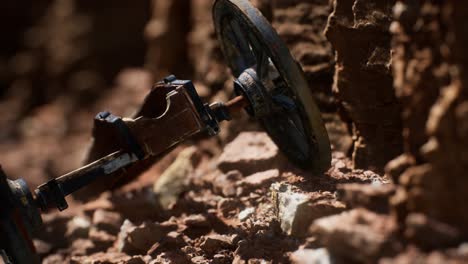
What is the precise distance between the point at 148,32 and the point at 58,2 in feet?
10.1

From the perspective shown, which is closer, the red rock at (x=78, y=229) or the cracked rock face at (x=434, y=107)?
the cracked rock face at (x=434, y=107)

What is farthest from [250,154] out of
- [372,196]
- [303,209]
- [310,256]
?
[372,196]

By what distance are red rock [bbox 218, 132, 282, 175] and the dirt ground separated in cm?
1

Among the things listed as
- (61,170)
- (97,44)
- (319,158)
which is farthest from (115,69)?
(319,158)

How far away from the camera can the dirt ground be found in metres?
2.48

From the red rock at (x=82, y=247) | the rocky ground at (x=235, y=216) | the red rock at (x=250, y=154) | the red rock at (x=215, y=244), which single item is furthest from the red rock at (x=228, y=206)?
the red rock at (x=82, y=247)

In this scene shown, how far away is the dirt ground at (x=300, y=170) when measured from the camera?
2.48 meters

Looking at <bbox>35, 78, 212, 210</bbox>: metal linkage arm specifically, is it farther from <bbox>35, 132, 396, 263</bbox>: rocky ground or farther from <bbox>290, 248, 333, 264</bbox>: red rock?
<bbox>290, 248, 333, 264</bbox>: red rock

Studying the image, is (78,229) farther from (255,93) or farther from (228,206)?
(255,93)

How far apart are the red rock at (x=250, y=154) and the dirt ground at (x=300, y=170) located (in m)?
0.01

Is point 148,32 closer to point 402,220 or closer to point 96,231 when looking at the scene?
point 96,231

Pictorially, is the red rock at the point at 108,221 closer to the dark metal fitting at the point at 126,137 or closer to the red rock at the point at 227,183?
the red rock at the point at 227,183

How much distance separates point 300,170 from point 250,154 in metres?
0.58

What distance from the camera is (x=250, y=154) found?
474 cm
